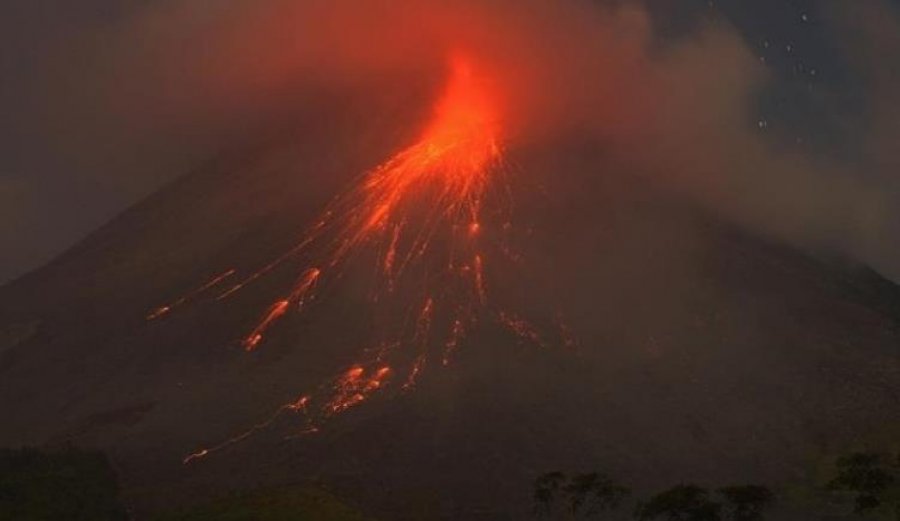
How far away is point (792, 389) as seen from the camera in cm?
11388

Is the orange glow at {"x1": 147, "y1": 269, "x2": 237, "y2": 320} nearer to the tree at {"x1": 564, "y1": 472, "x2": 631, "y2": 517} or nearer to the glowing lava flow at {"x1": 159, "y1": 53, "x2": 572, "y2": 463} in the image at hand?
the glowing lava flow at {"x1": 159, "y1": 53, "x2": 572, "y2": 463}

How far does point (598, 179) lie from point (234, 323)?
74.2m

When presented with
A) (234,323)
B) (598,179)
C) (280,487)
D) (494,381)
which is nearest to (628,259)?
(598,179)

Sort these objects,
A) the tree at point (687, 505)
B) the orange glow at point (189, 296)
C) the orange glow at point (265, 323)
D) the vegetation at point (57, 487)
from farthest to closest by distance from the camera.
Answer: the orange glow at point (189, 296)
the orange glow at point (265, 323)
the vegetation at point (57, 487)
the tree at point (687, 505)

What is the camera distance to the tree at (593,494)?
7531cm

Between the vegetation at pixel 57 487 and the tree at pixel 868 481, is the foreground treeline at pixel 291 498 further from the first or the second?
the tree at pixel 868 481

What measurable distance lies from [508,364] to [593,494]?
1110 inches

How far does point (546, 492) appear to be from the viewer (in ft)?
256

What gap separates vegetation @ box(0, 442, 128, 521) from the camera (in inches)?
2916

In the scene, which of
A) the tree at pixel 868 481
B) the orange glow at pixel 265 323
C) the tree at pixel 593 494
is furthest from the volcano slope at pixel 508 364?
the tree at pixel 868 481

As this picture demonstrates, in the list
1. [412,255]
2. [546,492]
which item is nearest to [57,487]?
[546,492]

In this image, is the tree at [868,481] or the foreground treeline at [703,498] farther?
the foreground treeline at [703,498]

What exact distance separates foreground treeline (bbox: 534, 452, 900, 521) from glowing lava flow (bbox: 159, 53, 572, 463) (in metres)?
29.4

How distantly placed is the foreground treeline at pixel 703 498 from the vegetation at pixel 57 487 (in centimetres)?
3568
